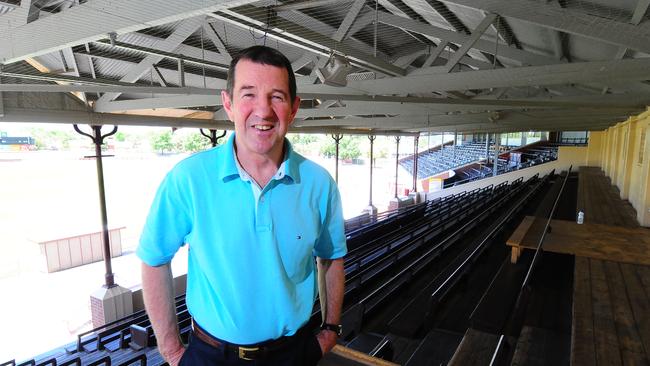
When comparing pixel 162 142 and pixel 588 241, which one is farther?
pixel 162 142

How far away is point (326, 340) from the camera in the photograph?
1.54 metres

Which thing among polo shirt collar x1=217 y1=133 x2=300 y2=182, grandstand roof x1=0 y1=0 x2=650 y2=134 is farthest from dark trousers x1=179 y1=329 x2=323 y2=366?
grandstand roof x1=0 y1=0 x2=650 y2=134

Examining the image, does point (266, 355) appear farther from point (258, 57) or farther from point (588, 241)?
point (588, 241)

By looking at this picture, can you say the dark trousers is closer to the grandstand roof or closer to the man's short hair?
the man's short hair

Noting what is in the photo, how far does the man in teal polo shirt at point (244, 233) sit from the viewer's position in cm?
124

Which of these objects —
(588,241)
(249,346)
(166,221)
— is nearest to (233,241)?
(166,221)

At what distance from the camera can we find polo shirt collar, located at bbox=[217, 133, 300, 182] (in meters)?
1.26

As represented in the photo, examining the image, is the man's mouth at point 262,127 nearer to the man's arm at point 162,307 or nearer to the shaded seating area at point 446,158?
the man's arm at point 162,307

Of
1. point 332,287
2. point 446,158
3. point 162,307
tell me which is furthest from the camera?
point 446,158

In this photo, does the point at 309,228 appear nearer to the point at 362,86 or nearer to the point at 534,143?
the point at 362,86

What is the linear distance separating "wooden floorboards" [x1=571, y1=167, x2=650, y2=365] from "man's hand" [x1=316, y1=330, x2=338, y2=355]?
1.96 meters

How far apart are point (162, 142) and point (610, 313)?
42.4 metres

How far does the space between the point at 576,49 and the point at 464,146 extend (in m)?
34.0

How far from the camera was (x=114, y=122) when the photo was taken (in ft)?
24.9
